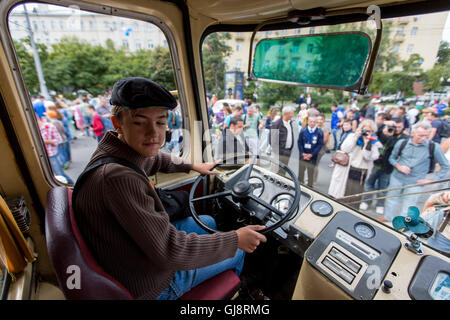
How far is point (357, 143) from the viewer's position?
3561 millimetres

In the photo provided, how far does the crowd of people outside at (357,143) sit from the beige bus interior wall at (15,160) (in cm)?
166

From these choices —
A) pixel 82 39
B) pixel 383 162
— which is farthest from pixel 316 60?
pixel 82 39

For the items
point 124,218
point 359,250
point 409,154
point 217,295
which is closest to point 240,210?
point 217,295

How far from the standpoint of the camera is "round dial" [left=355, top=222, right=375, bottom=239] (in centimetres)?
134

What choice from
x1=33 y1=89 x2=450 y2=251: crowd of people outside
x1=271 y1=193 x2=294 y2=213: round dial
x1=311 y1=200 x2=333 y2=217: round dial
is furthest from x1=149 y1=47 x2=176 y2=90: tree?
x1=311 y1=200 x2=333 y2=217: round dial

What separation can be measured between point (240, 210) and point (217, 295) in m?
0.59

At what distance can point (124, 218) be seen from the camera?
91cm

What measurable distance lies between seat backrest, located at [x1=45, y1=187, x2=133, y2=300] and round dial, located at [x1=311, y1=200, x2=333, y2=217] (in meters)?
1.30

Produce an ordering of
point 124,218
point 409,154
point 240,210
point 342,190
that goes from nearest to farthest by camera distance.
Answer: point 124,218, point 240,210, point 409,154, point 342,190

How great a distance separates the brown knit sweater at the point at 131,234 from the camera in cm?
92

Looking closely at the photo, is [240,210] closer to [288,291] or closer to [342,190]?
[288,291]

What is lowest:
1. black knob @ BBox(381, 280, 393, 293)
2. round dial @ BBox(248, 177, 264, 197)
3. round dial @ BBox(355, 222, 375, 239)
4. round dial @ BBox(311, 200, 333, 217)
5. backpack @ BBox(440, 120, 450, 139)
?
black knob @ BBox(381, 280, 393, 293)

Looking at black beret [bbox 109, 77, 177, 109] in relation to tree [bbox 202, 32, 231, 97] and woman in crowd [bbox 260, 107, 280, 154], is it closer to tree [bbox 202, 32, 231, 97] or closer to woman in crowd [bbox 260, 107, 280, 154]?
tree [bbox 202, 32, 231, 97]

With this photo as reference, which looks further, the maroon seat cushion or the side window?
the side window
